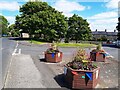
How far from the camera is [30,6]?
4978 centimetres

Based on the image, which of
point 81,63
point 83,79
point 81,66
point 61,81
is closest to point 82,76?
point 83,79

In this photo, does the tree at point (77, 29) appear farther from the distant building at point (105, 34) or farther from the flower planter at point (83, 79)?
the distant building at point (105, 34)

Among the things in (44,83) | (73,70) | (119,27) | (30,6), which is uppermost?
(30,6)

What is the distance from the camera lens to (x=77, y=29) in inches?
2212

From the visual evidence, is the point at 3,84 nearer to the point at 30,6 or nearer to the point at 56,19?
the point at 56,19

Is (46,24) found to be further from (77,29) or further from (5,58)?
(5,58)

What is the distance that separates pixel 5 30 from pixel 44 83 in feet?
307

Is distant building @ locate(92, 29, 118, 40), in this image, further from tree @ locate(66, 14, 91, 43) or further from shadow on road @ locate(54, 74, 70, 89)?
shadow on road @ locate(54, 74, 70, 89)

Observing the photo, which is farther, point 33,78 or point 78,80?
point 33,78

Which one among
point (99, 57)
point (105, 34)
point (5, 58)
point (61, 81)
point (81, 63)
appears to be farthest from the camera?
point (105, 34)

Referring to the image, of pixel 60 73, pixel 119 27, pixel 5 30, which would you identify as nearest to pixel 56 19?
pixel 119 27

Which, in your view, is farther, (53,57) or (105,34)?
(105,34)

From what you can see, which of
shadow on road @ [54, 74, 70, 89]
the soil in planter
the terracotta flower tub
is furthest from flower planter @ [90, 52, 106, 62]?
the terracotta flower tub

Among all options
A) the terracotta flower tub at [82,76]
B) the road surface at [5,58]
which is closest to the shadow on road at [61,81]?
the terracotta flower tub at [82,76]
